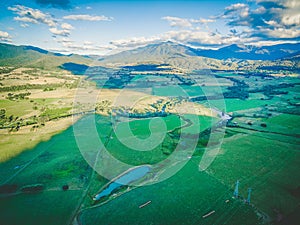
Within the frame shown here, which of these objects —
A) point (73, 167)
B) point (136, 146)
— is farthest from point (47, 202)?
point (136, 146)

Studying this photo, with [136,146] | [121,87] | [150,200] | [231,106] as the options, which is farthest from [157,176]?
[121,87]

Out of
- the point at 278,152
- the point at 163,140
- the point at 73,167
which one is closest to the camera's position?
the point at 73,167

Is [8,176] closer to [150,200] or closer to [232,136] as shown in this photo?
[150,200]

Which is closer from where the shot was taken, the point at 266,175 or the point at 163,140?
the point at 266,175

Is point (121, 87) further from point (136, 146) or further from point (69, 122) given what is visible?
point (136, 146)

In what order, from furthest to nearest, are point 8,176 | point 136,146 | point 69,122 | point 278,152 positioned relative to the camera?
point 69,122, point 136,146, point 278,152, point 8,176

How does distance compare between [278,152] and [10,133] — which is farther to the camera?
[10,133]

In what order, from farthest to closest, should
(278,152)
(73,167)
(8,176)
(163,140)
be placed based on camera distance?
1. (163,140)
2. (278,152)
3. (73,167)
4. (8,176)

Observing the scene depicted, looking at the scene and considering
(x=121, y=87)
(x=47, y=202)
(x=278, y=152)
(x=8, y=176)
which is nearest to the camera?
(x=47, y=202)

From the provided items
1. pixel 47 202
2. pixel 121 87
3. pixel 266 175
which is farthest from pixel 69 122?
pixel 121 87
